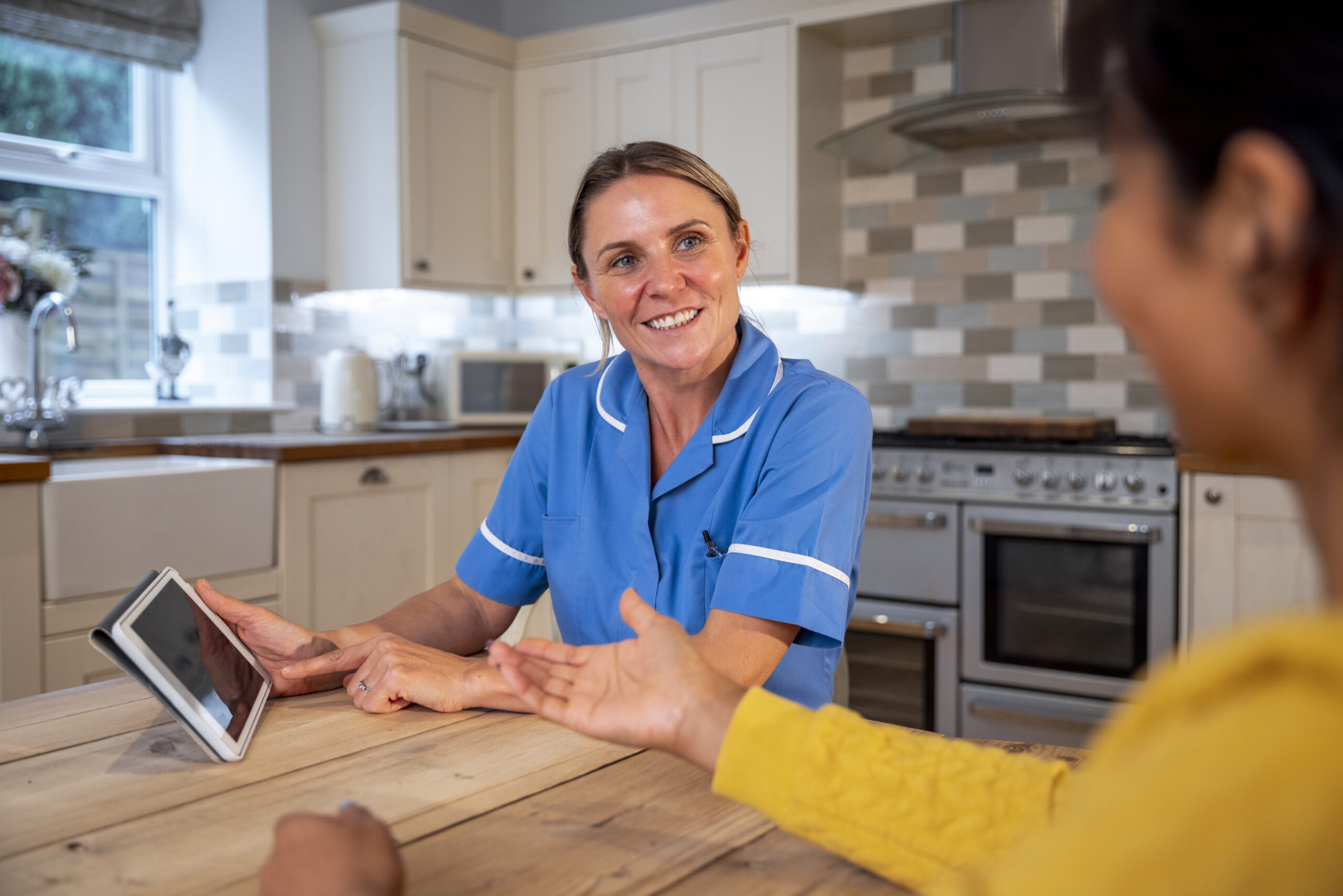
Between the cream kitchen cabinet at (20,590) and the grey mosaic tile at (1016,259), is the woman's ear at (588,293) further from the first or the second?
the grey mosaic tile at (1016,259)

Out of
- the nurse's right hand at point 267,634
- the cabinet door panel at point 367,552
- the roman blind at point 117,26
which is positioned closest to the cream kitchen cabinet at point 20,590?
the cabinet door panel at point 367,552

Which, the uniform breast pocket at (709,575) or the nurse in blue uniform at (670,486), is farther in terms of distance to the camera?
the uniform breast pocket at (709,575)

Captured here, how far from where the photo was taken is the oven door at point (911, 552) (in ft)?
9.91

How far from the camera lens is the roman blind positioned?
318 centimetres

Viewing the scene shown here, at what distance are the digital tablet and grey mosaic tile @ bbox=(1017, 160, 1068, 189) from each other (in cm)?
308

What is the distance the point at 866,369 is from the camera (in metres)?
3.85

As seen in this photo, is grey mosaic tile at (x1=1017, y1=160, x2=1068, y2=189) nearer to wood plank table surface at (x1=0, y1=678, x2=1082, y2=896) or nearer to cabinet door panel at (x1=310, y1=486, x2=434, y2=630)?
cabinet door panel at (x1=310, y1=486, x2=434, y2=630)

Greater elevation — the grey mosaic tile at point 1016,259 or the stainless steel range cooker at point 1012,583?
the grey mosaic tile at point 1016,259

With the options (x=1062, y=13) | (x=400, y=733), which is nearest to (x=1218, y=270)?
(x=400, y=733)

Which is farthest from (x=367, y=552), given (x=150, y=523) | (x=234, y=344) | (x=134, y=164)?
(x=134, y=164)

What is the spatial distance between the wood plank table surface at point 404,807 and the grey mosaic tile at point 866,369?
291 centimetres

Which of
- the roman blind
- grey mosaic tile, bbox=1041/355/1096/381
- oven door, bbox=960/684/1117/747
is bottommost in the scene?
oven door, bbox=960/684/1117/747

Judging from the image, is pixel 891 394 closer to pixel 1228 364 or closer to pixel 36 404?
pixel 36 404

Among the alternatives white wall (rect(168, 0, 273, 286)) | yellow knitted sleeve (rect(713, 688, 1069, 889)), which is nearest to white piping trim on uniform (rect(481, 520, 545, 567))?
yellow knitted sleeve (rect(713, 688, 1069, 889))
